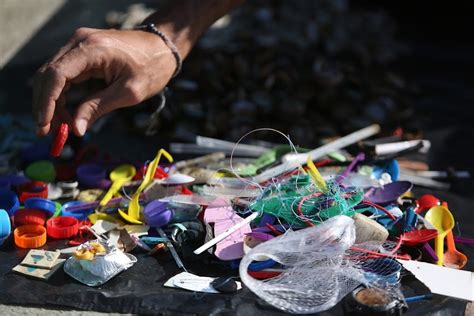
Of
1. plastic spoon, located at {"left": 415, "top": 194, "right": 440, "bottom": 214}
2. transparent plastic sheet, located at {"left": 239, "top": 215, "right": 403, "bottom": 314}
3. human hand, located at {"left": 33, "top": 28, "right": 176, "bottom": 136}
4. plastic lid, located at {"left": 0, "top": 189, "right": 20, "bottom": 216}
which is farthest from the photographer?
plastic spoon, located at {"left": 415, "top": 194, "right": 440, "bottom": 214}

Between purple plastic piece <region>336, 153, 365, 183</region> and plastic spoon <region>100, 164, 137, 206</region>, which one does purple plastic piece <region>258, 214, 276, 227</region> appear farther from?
plastic spoon <region>100, 164, 137, 206</region>

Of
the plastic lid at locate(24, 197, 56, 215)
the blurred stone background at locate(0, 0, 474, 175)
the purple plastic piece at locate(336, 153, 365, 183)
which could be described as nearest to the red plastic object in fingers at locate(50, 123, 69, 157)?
the plastic lid at locate(24, 197, 56, 215)

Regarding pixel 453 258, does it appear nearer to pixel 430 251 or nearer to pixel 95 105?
pixel 430 251

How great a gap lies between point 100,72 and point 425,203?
1.08 metres

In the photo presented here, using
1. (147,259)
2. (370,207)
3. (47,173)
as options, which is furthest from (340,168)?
(47,173)

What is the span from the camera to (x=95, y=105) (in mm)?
1889

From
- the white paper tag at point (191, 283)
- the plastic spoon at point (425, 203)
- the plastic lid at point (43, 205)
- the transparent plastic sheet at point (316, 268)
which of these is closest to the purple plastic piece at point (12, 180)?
the plastic lid at point (43, 205)

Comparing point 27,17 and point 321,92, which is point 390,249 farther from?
point 27,17

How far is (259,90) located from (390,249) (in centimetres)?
161

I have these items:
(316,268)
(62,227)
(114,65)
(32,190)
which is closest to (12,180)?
(32,190)

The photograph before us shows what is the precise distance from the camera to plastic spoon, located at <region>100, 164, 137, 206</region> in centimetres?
204

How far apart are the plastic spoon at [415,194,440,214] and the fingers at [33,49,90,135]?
1096mm

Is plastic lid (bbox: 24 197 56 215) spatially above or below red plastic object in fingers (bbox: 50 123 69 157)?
below

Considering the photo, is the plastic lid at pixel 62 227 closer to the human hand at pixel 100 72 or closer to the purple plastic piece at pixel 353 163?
the human hand at pixel 100 72
